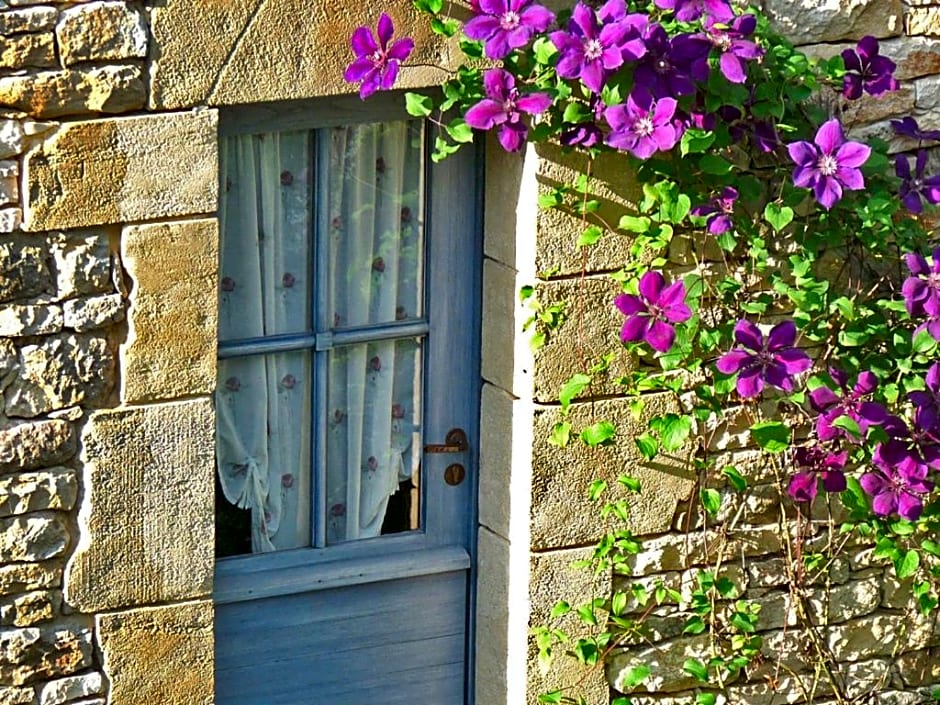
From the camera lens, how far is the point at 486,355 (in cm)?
437

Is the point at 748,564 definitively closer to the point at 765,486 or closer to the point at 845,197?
the point at 765,486

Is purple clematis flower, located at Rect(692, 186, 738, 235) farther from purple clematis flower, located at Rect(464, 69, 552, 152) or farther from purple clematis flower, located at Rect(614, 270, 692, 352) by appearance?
purple clematis flower, located at Rect(464, 69, 552, 152)

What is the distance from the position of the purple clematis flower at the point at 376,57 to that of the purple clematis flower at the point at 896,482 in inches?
63.4

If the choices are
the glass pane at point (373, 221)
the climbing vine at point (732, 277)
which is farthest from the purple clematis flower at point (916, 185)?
the glass pane at point (373, 221)

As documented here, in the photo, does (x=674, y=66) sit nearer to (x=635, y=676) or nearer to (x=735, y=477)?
(x=735, y=477)

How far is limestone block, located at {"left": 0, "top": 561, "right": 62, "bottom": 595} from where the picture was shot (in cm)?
382

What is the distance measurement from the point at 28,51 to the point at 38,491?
102 cm

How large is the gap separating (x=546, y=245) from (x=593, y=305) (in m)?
0.22

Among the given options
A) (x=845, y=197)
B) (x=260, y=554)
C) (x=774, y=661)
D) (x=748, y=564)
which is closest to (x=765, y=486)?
(x=748, y=564)

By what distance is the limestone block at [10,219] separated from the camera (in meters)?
3.62

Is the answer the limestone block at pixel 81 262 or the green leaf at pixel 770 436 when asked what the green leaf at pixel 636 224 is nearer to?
the green leaf at pixel 770 436

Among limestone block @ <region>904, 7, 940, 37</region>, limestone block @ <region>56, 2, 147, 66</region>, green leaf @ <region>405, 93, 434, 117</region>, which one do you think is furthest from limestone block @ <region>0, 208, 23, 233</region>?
limestone block @ <region>904, 7, 940, 37</region>

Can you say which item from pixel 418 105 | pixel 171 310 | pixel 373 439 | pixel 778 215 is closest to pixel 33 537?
pixel 171 310

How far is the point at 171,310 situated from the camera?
12.6 ft
